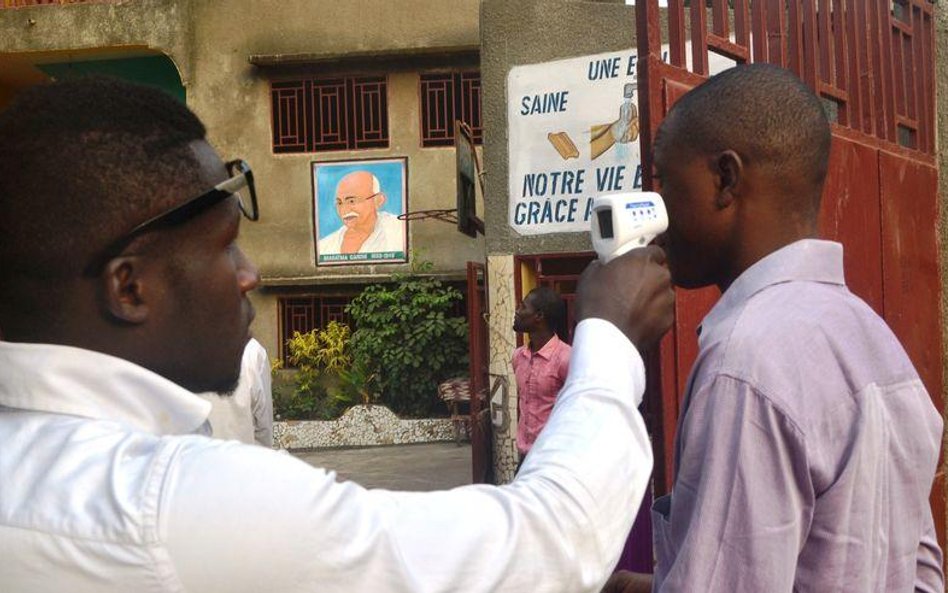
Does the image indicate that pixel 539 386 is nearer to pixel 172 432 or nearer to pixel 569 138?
pixel 569 138

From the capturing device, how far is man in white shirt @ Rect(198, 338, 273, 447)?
12.9 ft

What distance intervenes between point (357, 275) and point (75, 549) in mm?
12392

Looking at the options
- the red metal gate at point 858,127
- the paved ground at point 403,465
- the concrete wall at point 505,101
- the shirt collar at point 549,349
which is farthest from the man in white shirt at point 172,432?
the paved ground at point 403,465

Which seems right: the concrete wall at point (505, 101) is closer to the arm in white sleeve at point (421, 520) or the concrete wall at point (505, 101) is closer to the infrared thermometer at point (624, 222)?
the infrared thermometer at point (624, 222)

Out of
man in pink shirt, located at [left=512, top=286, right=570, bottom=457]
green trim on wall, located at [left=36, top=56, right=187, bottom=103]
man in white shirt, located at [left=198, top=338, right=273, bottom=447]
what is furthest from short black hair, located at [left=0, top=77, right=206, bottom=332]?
green trim on wall, located at [left=36, top=56, right=187, bottom=103]

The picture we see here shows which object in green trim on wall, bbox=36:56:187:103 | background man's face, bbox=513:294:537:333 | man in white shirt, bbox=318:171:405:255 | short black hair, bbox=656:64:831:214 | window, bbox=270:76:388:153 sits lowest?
background man's face, bbox=513:294:537:333

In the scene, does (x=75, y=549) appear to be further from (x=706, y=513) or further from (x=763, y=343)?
(x=763, y=343)

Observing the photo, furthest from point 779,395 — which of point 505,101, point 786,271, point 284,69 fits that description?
point 284,69

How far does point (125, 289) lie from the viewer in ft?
3.76

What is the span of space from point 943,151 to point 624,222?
2563 millimetres

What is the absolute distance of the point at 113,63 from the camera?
1451 cm

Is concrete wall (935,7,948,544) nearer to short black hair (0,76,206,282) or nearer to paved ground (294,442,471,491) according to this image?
short black hair (0,76,206,282)

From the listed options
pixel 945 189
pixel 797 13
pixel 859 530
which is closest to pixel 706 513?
pixel 859 530

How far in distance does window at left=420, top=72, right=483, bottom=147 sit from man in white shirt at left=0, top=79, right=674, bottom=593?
12.0 metres
